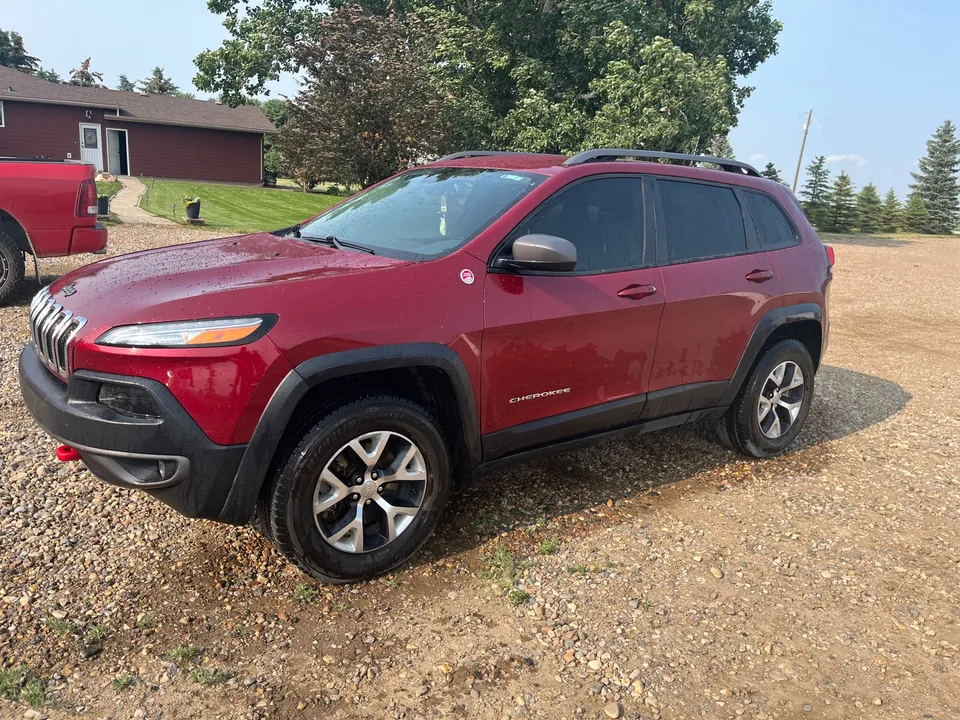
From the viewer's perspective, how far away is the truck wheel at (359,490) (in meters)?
2.86

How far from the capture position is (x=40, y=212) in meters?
7.20

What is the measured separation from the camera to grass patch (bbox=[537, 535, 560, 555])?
11.5 feet

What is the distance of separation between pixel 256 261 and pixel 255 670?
1710 mm

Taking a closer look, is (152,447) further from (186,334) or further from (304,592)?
(304,592)

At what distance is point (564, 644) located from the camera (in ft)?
9.36

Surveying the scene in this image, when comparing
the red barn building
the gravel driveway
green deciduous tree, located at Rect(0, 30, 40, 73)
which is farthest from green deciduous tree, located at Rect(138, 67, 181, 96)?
the gravel driveway

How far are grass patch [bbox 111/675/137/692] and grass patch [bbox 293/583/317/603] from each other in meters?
0.68

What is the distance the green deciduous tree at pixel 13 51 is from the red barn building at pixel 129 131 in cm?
3739

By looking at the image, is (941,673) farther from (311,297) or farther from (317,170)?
(317,170)

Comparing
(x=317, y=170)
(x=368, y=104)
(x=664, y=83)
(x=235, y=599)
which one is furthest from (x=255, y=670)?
(x=317, y=170)

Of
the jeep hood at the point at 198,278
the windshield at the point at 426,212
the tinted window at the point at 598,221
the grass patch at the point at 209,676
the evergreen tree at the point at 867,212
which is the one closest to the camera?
the grass patch at the point at 209,676

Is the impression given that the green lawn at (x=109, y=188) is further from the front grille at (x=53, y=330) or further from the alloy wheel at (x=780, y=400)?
the alloy wheel at (x=780, y=400)

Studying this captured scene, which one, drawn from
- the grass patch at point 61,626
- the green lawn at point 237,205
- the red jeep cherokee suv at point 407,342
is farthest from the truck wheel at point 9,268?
the green lawn at point 237,205

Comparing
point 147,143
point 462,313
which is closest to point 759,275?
point 462,313
